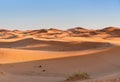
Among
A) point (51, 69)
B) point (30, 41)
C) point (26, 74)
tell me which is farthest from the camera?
point (30, 41)

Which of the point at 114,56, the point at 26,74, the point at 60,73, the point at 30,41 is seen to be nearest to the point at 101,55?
the point at 114,56

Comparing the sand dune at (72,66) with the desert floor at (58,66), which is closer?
the desert floor at (58,66)

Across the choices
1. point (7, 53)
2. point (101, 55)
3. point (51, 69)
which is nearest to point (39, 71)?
point (51, 69)

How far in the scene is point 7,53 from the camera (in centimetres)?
→ 1938

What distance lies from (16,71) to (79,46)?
1166 centimetres

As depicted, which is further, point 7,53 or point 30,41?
point 30,41

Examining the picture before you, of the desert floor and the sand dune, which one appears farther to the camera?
the sand dune

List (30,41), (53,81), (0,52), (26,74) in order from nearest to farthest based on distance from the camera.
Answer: (53,81) → (26,74) → (0,52) → (30,41)

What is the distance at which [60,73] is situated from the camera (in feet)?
46.8

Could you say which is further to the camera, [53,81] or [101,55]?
[101,55]

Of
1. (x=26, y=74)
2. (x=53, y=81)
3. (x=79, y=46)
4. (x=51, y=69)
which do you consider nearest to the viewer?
(x=53, y=81)

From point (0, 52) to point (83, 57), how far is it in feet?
15.5

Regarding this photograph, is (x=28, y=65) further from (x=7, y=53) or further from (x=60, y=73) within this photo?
(x=7, y=53)

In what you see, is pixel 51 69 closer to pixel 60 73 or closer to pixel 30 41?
pixel 60 73
